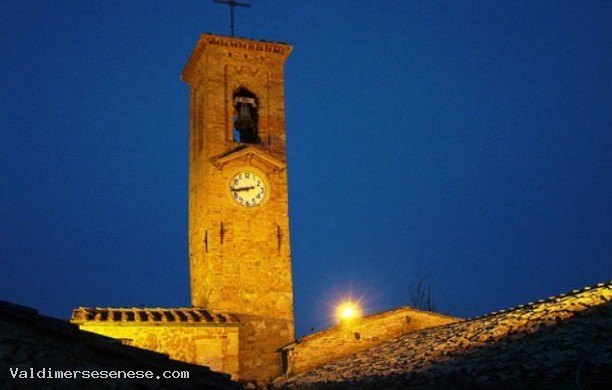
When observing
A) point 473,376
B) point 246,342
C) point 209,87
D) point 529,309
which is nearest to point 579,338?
point 473,376

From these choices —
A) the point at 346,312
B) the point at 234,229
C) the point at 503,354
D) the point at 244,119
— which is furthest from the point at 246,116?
the point at 503,354

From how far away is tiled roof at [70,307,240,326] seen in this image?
48.4ft

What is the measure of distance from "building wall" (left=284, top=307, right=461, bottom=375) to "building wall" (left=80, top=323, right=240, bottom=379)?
147 cm

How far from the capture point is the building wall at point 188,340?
14625mm

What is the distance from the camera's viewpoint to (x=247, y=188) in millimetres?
17953

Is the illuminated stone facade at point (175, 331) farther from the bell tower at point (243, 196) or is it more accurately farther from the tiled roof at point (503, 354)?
the tiled roof at point (503, 354)

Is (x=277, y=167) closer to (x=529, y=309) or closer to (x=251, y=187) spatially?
(x=251, y=187)

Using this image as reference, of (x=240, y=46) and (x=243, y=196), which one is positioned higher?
(x=240, y=46)

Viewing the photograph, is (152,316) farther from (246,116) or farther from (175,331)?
(246,116)

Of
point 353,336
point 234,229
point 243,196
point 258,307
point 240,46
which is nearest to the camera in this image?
point 353,336

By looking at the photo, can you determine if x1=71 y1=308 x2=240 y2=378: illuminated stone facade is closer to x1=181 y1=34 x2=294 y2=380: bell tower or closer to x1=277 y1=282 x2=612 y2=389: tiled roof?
x1=181 y1=34 x2=294 y2=380: bell tower

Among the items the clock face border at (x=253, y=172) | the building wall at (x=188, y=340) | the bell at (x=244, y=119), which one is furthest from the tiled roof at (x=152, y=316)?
the bell at (x=244, y=119)

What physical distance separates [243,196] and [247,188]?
0.83 ft

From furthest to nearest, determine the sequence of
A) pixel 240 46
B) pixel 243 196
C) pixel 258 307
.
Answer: pixel 240 46
pixel 243 196
pixel 258 307
